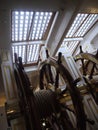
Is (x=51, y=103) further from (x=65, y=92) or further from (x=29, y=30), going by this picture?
(x=29, y=30)

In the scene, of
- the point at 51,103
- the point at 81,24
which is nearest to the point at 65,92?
the point at 51,103

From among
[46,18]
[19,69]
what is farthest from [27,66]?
[19,69]

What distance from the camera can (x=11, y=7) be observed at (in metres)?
2.27

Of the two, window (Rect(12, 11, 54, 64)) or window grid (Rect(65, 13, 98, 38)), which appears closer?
window (Rect(12, 11, 54, 64))

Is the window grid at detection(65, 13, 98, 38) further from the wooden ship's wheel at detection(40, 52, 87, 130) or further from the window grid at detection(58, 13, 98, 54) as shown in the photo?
the wooden ship's wheel at detection(40, 52, 87, 130)

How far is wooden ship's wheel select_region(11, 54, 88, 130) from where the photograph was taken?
154 cm

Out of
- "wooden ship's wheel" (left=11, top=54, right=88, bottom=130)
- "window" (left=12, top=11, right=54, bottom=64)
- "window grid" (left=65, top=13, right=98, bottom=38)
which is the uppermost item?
"window grid" (left=65, top=13, right=98, bottom=38)

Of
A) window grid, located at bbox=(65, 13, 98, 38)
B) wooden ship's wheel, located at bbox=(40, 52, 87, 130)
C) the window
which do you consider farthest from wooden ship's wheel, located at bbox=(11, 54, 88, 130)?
window grid, located at bbox=(65, 13, 98, 38)

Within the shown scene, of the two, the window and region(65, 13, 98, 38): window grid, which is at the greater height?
region(65, 13, 98, 38): window grid

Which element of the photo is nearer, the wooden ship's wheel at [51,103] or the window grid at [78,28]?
the wooden ship's wheel at [51,103]

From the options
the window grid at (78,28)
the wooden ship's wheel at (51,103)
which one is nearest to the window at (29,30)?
the window grid at (78,28)

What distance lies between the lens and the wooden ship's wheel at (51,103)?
1539 mm

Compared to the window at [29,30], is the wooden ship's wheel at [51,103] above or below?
below

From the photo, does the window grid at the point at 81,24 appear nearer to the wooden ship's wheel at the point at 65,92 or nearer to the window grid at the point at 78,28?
the window grid at the point at 78,28
